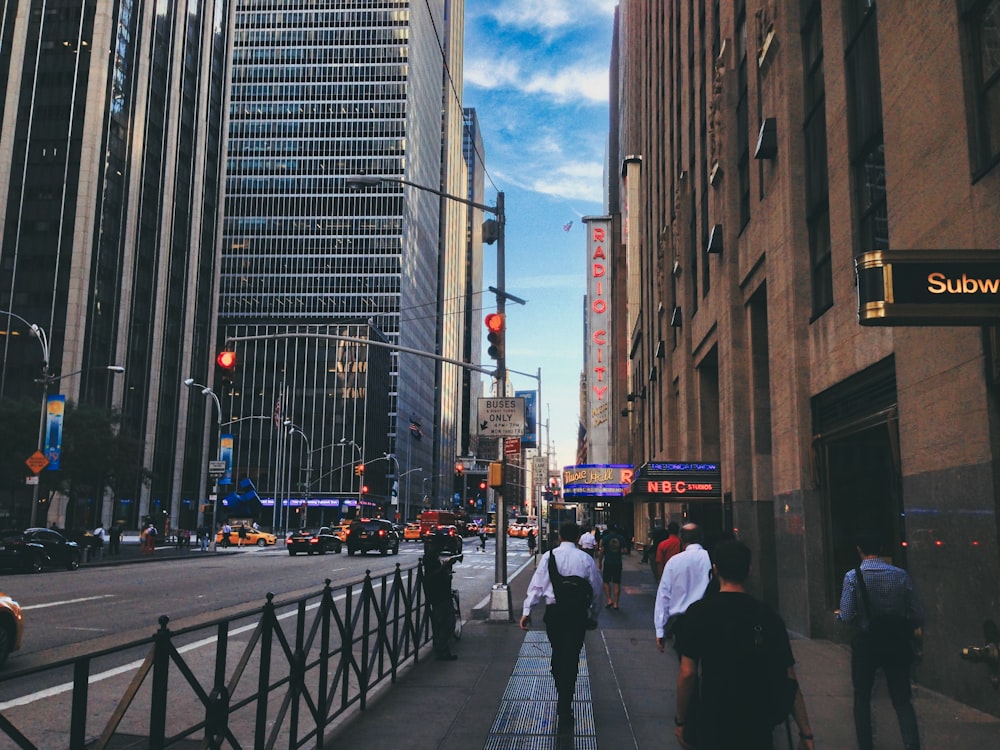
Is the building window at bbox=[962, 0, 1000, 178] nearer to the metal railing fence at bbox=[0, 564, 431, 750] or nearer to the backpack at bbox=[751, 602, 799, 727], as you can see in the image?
the backpack at bbox=[751, 602, 799, 727]

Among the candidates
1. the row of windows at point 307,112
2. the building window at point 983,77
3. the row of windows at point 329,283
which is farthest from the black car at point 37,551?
the row of windows at point 307,112

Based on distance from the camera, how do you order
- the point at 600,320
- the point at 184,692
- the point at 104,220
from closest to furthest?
the point at 184,692, the point at 104,220, the point at 600,320

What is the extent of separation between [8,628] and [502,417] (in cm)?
1022

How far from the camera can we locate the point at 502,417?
60.5ft

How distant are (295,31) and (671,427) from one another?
12961cm

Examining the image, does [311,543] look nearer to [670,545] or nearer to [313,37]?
[670,545]

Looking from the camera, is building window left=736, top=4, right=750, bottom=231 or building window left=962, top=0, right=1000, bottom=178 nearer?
building window left=962, top=0, right=1000, bottom=178

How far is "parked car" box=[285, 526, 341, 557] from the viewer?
146ft

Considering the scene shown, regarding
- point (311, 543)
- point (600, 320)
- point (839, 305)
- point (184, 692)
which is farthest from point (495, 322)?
point (600, 320)

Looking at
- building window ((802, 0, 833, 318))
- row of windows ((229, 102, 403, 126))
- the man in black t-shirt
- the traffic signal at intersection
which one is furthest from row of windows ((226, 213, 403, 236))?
the man in black t-shirt

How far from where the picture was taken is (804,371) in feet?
53.6

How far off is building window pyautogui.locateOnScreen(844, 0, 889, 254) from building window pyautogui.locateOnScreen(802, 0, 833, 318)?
4.56 ft

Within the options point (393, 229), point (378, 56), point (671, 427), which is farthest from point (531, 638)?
point (378, 56)

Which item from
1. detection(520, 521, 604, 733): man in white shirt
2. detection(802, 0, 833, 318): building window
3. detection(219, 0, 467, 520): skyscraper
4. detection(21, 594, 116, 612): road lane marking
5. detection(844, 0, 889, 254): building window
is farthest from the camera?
detection(219, 0, 467, 520): skyscraper
